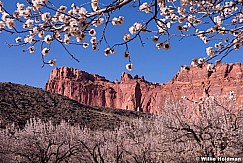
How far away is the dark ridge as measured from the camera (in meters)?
47.6

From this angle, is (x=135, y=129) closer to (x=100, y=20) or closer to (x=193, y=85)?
(x=100, y=20)

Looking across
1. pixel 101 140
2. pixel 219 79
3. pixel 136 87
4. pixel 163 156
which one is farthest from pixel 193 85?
pixel 163 156

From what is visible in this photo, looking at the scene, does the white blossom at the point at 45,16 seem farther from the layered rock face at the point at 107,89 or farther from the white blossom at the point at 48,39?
the layered rock face at the point at 107,89

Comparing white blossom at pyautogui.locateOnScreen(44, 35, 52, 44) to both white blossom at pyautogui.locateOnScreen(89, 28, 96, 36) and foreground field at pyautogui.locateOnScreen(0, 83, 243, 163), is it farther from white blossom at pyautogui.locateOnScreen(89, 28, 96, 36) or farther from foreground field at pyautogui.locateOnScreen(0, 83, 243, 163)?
foreground field at pyautogui.locateOnScreen(0, 83, 243, 163)

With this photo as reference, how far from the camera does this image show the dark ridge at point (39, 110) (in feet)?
156

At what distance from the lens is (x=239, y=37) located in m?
4.23

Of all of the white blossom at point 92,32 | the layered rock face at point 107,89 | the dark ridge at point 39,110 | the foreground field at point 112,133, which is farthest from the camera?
the layered rock face at point 107,89

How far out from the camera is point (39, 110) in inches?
2076

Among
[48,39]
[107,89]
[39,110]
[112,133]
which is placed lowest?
[48,39]

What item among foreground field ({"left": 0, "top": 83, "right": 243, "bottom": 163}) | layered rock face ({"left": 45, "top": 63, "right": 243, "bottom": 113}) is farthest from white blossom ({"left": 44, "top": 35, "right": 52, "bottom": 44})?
layered rock face ({"left": 45, "top": 63, "right": 243, "bottom": 113})

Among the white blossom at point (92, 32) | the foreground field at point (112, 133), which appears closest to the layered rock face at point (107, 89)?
the foreground field at point (112, 133)

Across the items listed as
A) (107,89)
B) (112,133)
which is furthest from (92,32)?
(107,89)

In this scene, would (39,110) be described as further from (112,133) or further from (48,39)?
(48,39)

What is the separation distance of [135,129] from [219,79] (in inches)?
3296
